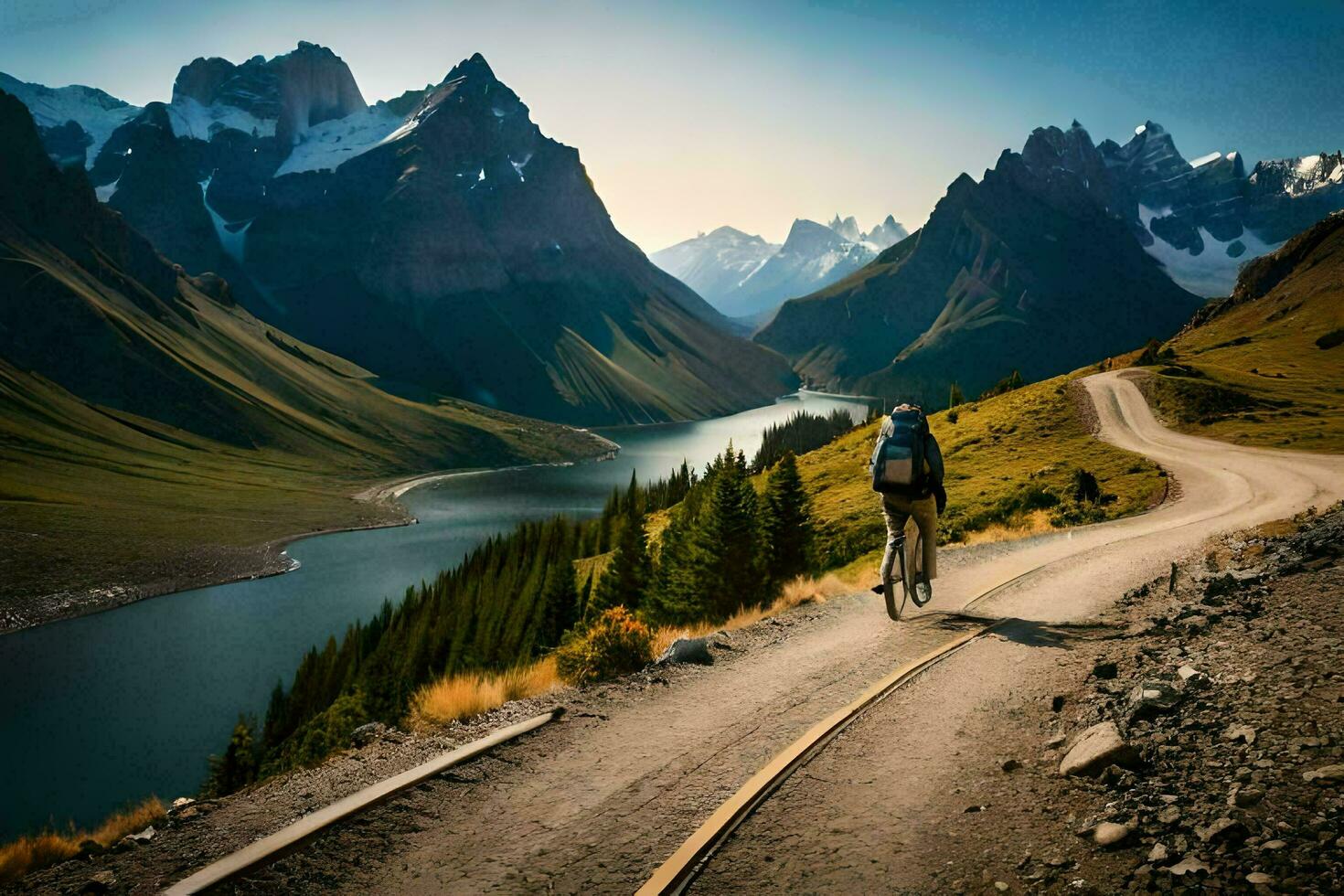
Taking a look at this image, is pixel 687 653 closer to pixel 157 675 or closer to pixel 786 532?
pixel 786 532

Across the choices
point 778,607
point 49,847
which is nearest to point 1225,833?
point 49,847

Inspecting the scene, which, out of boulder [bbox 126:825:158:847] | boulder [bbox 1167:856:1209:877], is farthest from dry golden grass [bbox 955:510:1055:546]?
boulder [bbox 126:825:158:847]

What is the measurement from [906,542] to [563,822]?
398 inches

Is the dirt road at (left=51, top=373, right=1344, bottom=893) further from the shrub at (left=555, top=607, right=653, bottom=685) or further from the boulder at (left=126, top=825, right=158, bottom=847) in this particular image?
the shrub at (left=555, top=607, right=653, bottom=685)

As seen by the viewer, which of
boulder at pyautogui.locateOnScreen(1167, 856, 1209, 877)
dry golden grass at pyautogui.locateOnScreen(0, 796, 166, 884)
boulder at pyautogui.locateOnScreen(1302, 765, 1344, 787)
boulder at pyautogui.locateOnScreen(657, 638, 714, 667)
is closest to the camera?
boulder at pyautogui.locateOnScreen(1167, 856, 1209, 877)

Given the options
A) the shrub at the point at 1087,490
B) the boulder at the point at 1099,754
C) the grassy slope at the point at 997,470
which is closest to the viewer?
the boulder at the point at 1099,754

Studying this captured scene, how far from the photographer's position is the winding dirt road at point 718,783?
6.15m

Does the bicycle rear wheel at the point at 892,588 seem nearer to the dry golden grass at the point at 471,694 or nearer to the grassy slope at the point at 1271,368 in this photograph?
the dry golden grass at the point at 471,694

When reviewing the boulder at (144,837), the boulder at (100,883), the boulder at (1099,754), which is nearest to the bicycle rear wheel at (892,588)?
the boulder at (1099,754)

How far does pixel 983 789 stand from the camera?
7344mm

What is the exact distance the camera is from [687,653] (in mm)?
12609

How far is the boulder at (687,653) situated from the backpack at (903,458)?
443cm

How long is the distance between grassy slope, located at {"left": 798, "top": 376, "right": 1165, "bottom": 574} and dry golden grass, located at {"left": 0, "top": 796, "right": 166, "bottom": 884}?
89.2ft

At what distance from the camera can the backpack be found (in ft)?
45.0
